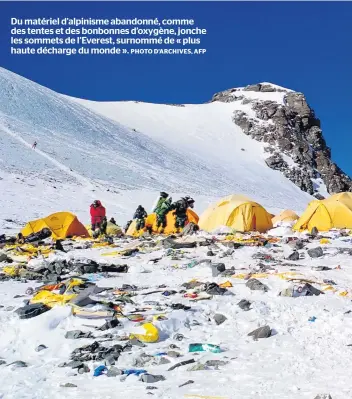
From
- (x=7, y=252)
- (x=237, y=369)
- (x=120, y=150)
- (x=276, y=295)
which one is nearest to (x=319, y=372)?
(x=237, y=369)

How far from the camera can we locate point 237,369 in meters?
5.52

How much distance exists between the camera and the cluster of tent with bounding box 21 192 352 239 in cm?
2109

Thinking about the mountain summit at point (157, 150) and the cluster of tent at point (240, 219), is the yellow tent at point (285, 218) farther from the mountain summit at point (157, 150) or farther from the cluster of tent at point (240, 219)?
the mountain summit at point (157, 150)

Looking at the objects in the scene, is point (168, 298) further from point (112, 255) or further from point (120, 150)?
point (120, 150)

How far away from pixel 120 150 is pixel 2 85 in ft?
86.8

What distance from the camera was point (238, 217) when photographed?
2183 cm

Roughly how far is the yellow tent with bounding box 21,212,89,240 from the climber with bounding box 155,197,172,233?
11.8 feet

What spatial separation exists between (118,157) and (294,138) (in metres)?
54.5

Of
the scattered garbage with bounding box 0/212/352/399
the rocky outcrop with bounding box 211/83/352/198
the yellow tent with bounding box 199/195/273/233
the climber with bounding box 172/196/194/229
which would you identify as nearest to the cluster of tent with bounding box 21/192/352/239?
the yellow tent with bounding box 199/195/273/233

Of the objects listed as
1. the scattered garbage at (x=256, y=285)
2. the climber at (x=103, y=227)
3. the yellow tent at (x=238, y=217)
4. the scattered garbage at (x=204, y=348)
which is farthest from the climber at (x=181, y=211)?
the scattered garbage at (x=204, y=348)

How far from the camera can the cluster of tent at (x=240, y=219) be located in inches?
830

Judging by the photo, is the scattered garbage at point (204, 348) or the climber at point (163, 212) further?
the climber at point (163, 212)

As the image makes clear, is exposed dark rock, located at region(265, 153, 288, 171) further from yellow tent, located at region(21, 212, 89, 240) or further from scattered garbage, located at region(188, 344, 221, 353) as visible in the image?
scattered garbage, located at region(188, 344, 221, 353)

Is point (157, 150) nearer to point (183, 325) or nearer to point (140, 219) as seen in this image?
point (140, 219)
